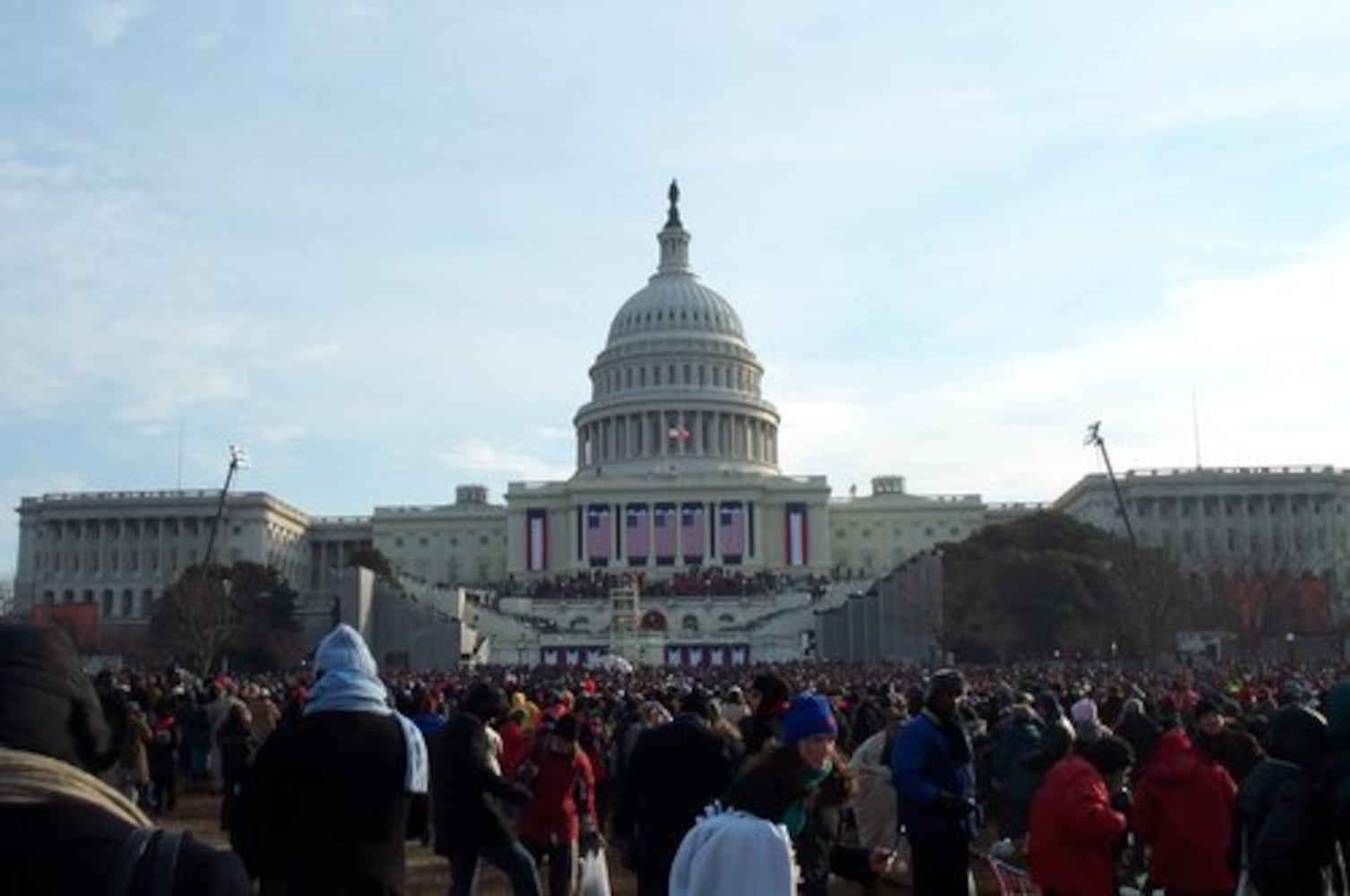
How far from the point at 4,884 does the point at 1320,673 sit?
141 ft

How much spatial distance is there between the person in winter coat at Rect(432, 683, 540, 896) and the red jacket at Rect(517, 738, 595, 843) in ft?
3.78

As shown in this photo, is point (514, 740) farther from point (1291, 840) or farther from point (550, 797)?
point (1291, 840)

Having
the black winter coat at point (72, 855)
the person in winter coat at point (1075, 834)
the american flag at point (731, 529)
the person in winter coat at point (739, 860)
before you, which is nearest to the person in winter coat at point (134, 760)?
→ the person in winter coat at point (1075, 834)

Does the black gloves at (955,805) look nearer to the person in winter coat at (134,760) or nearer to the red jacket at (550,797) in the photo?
the red jacket at (550,797)

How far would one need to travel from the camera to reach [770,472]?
447 feet

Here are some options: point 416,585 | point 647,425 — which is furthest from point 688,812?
point 647,425

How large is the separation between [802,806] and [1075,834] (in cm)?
162

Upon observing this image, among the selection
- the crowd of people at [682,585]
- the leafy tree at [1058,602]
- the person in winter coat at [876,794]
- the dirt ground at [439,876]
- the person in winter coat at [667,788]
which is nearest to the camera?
the person in winter coat at [667,788]

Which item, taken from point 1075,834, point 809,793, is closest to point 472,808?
point 1075,834

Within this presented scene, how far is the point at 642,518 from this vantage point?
417 ft

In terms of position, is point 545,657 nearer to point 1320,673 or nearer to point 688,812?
point 1320,673

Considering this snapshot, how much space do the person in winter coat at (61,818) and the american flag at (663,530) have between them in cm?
12288

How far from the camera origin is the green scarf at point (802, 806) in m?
6.64

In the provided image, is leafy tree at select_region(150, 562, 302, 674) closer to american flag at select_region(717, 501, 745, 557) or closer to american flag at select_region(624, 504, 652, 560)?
american flag at select_region(624, 504, 652, 560)
